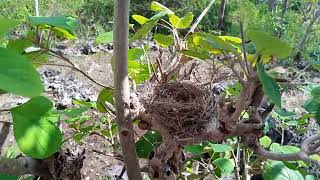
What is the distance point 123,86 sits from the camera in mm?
529

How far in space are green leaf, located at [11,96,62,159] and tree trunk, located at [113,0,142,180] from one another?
10 centimetres

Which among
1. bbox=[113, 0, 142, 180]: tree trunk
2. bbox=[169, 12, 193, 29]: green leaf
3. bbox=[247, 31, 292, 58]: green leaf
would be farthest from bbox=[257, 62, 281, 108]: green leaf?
bbox=[169, 12, 193, 29]: green leaf

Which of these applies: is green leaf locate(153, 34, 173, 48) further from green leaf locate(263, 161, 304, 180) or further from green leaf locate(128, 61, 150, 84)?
Answer: green leaf locate(263, 161, 304, 180)

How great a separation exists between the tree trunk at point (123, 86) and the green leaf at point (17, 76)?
21 cm

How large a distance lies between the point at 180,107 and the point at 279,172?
182 mm

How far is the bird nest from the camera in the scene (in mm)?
593

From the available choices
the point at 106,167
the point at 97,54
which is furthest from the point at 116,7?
the point at 97,54

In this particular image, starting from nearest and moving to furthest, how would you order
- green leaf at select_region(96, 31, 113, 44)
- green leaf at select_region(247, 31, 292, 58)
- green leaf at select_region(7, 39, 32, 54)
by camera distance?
1. green leaf at select_region(247, 31, 292, 58)
2. green leaf at select_region(7, 39, 32, 54)
3. green leaf at select_region(96, 31, 113, 44)

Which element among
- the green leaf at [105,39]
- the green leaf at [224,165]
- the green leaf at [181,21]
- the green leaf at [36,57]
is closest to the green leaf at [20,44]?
the green leaf at [36,57]

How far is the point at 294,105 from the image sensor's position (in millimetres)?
3137

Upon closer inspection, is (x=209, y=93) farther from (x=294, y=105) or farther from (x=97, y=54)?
(x=97, y=54)

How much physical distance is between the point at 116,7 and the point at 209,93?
→ 0.23m

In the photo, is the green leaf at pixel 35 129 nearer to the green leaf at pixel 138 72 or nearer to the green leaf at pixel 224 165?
the green leaf at pixel 138 72

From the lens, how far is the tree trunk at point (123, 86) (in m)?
0.48
